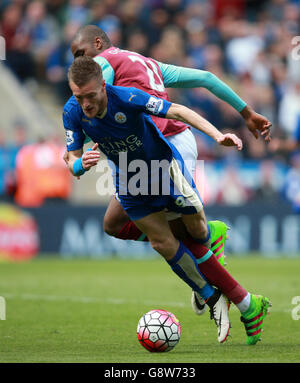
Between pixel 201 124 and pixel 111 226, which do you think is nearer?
pixel 201 124

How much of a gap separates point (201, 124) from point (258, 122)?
0.81m

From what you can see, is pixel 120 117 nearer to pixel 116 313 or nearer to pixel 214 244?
pixel 214 244

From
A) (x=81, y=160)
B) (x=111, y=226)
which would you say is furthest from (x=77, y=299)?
(x=81, y=160)

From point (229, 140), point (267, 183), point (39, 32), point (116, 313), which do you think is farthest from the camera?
point (39, 32)

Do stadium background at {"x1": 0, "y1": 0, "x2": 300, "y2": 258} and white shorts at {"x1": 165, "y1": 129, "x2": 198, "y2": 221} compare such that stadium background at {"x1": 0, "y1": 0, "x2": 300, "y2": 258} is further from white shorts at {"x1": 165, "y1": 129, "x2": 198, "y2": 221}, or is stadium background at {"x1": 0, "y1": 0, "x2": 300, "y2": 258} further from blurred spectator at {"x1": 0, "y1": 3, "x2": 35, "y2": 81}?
white shorts at {"x1": 165, "y1": 129, "x2": 198, "y2": 221}

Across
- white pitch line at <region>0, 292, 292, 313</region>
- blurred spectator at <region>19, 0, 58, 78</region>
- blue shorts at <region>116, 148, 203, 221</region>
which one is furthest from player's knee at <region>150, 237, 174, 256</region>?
blurred spectator at <region>19, 0, 58, 78</region>

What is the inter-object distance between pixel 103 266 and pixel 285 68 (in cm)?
668

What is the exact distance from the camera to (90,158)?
5855mm

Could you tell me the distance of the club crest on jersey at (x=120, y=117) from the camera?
6.14 m

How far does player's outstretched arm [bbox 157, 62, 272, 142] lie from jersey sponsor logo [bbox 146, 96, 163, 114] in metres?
0.73

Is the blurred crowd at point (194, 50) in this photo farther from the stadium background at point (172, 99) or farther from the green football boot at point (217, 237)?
the green football boot at point (217, 237)

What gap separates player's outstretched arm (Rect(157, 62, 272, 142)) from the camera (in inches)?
260
